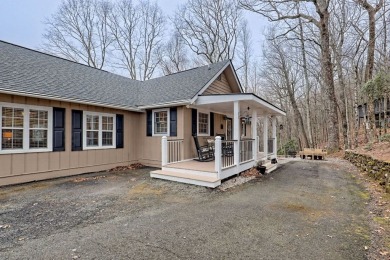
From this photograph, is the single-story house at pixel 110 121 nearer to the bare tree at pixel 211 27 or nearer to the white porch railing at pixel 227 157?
the white porch railing at pixel 227 157

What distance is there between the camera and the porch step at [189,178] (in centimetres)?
591

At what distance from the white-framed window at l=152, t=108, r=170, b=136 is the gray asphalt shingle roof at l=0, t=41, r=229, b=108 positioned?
464 mm

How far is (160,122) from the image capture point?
365 inches

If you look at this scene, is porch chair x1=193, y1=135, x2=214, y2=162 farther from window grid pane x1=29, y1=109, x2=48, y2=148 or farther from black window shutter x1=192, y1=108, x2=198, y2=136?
window grid pane x1=29, y1=109, x2=48, y2=148

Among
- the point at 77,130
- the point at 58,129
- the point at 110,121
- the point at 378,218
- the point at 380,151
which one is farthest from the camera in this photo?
the point at 110,121

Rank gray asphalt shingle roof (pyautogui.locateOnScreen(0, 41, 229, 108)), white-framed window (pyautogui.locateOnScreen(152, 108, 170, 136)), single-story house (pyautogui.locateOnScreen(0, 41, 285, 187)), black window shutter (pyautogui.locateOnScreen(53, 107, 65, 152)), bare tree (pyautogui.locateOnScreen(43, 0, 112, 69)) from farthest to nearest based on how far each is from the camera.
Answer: bare tree (pyautogui.locateOnScreen(43, 0, 112, 69))
white-framed window (pyautogui.locateOnScreen(152, 108, 170, 136))
black window shutter (pyautogui.locateOnScreen(53, 107, 65, 152))
gray asphalt shingle roof (pyautogui.locateOnScreen(0, 41, 229, 108))
single-story house (pyautogui.locateOnScreen(0, 41, 285, 187))

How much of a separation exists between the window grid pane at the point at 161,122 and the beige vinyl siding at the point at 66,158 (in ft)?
4.15

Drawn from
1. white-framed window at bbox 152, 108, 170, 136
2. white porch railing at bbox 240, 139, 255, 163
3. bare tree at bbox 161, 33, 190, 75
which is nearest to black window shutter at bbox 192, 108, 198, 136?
white-framed window at bbox 152, 108, 170, 136

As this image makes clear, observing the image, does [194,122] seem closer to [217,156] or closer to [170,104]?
[170,104]

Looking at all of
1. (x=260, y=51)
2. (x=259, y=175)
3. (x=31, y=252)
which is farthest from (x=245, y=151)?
(x=260, y=51)

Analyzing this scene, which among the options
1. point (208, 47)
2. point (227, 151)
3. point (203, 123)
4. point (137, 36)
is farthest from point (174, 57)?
point (227, 151)

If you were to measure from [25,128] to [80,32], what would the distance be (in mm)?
19063

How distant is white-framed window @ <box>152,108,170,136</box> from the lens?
354 inches

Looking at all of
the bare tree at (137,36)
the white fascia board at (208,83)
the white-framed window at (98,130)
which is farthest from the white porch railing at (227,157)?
the bare tree at (137,36)
